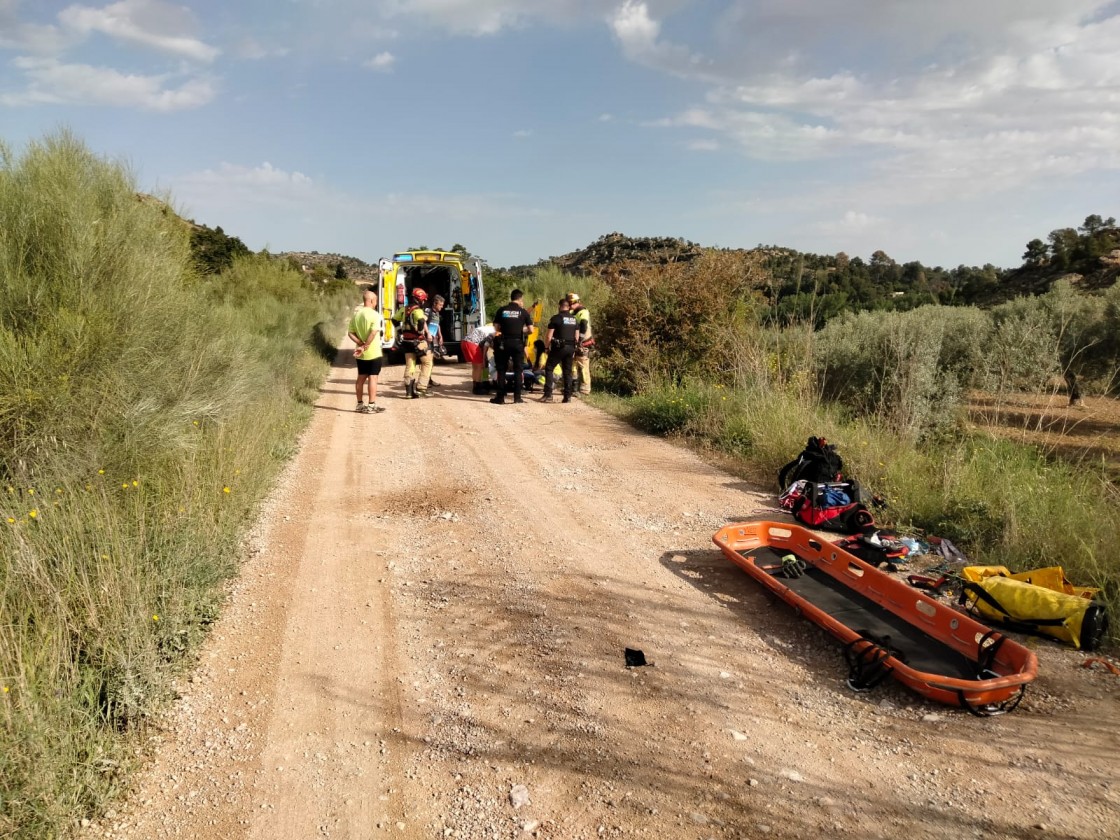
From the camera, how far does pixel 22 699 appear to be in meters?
2.87

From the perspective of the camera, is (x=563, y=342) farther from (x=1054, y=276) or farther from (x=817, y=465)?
(x=1054, y=276)

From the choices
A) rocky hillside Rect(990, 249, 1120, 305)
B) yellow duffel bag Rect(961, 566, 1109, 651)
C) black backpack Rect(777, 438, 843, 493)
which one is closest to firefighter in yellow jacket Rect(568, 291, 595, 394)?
black backpack Rect(777, 438, 843, 493)

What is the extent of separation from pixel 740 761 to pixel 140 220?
22.4ft

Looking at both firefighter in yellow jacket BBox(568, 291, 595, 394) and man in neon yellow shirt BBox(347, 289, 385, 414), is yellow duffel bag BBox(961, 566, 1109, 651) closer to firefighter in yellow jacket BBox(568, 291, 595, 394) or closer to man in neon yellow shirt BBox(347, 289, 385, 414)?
firefighter in yellow jacket BBox(568, 291, 595, 394)

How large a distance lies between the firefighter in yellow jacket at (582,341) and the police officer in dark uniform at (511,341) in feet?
2.81

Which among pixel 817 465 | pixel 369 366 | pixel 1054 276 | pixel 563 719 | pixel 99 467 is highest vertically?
pixel 1054 276

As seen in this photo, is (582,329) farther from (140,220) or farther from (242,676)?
(242,676)

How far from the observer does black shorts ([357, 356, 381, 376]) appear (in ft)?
37.1

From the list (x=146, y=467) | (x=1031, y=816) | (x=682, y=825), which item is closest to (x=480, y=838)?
(x=682, y=825)

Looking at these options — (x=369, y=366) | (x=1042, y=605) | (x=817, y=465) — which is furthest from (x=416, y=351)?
(x=1042, y=605)

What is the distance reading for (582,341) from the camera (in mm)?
12703

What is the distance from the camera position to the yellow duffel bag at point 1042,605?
4.15 metres

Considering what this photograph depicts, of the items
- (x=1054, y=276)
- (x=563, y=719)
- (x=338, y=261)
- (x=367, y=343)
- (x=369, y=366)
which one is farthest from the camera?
(x=338, y=261)

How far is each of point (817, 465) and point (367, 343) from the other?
713 cm
